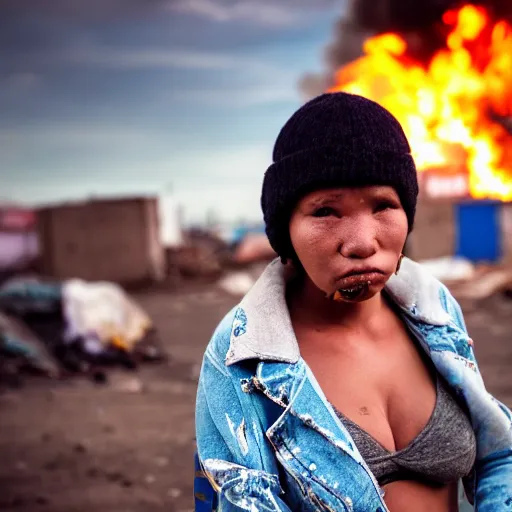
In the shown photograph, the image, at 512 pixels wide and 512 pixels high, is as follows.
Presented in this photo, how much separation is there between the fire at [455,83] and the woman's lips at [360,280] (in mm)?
12772

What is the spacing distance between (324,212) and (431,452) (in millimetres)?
616

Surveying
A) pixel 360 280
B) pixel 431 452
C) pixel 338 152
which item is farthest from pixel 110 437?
pixel 338 152

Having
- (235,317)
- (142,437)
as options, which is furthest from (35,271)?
(235,317)

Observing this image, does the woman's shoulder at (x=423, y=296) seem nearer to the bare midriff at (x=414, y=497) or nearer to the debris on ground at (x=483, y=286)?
the bare midriff at (x=414, y=497)

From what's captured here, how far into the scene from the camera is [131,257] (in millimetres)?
15633

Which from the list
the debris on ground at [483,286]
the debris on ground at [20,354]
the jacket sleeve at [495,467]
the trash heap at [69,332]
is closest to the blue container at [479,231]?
the debris on ground at [483,286]

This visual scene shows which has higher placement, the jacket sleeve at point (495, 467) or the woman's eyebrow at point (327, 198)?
the woman's eyebrow at point (327, 198)

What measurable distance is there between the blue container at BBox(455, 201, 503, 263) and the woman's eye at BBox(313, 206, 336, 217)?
16002 millimetres

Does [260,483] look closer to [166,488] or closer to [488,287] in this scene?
[166,488]

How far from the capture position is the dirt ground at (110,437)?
3494 mm

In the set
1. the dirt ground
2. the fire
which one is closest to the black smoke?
the fire

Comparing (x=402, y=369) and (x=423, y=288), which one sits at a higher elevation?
(x=423, y=288)

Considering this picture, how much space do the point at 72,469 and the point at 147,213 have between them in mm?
Result: 11980

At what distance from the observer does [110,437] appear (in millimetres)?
4523
